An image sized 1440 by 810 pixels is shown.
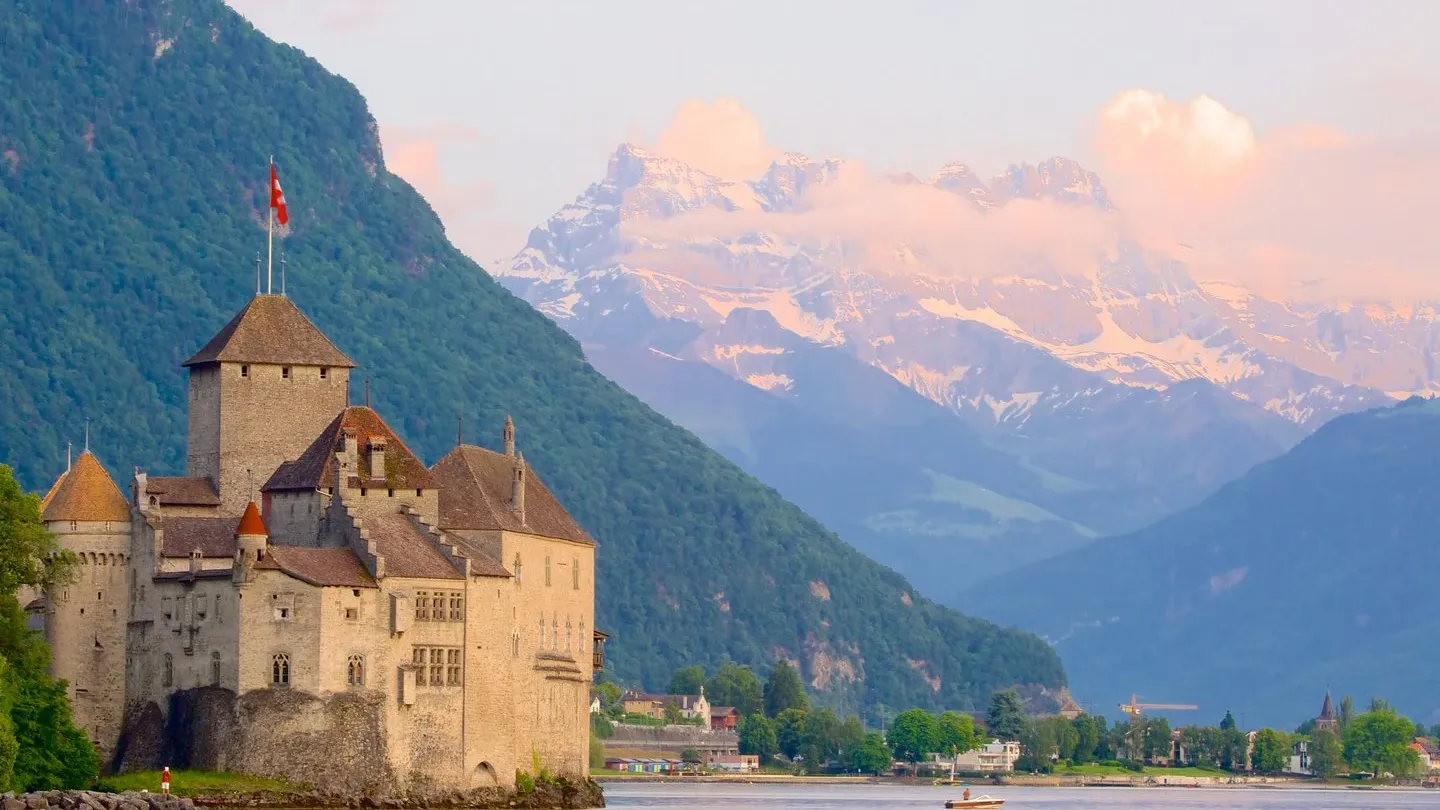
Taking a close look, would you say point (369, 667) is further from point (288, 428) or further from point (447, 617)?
point (288, 428)

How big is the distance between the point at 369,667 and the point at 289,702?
10.9 ft

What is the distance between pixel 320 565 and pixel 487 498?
1171cm

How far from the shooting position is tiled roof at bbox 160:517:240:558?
112m

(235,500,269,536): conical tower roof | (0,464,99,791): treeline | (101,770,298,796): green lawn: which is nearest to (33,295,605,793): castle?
(235,500,269,536): conical tower roof

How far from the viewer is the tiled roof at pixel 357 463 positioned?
377 ft

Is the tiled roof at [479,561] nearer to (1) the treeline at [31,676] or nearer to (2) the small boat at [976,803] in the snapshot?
(1) the treeline at [31,676]

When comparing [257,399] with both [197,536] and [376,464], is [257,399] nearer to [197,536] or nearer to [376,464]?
[376,464]

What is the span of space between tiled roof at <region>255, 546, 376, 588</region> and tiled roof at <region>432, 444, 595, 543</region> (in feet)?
24.4

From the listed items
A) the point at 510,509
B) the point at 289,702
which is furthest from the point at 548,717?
the point at 289,702

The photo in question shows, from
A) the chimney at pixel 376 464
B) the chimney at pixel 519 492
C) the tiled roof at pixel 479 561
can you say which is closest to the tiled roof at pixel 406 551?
the tiled roof at pixel 479 561

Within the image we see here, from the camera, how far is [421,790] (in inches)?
4375

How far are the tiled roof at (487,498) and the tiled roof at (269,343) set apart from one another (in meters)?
6.24

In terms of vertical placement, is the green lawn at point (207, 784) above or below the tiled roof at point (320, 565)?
below

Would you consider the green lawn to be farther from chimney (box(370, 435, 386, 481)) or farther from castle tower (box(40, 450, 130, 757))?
chimney (box(370, 435, 386, 481))
